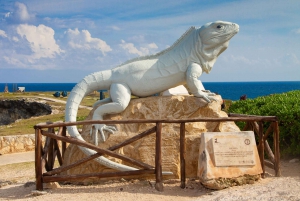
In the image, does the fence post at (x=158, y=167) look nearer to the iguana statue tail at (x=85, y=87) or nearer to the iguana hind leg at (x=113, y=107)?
the iguana hind leg at (x=113, y=107)

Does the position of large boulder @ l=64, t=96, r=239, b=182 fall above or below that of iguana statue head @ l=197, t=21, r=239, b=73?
below

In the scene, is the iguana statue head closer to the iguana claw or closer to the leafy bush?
the iguana claw

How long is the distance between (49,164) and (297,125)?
5.60 meters

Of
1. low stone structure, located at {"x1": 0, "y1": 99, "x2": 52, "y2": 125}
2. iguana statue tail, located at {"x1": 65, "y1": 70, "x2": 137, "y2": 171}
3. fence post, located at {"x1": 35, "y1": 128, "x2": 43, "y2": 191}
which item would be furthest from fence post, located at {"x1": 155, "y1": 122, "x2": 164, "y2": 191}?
low stone structure, located at {"x1": 0, "y1": 99, "x2": 52, "y2": 125}

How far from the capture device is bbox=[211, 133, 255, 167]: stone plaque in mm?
6141

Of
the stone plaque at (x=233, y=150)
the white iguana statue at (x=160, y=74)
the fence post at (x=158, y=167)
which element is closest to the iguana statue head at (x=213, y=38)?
the white iguana statue at (x=160, y=74)

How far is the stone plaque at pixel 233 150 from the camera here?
6.14 metres

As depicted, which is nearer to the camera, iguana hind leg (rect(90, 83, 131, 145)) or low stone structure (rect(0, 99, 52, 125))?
iguana hind leg (rect(90, 83, 131, 145))

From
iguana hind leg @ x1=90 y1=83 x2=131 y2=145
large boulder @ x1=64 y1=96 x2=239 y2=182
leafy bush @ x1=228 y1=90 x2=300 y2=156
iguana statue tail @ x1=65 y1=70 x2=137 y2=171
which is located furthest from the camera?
leafy bush @ x1=228 y1=90 x2=300 y2=156

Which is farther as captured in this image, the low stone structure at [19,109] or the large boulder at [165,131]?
the low stone structure at [19,109]

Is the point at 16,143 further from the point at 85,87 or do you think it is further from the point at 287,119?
the point at 287,119

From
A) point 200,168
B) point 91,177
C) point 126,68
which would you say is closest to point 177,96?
point 126,68

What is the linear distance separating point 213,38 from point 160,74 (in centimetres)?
129

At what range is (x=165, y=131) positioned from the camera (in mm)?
6910
